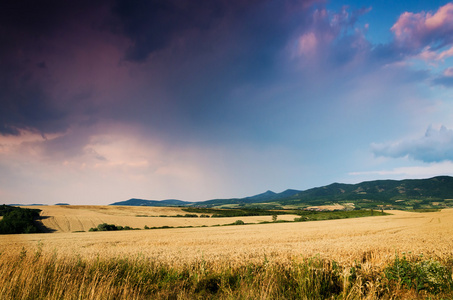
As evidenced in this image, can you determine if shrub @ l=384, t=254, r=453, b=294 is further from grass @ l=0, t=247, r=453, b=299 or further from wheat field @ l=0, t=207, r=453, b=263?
wheat field @ l=0, t=207, r=453, b=263

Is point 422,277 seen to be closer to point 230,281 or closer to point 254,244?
point 230,281

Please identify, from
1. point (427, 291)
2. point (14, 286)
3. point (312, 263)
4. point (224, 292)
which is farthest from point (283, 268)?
point (14, 286)

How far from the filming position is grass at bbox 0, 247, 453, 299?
6.57 m

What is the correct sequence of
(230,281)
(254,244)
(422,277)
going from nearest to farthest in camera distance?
1. (422,277)
2. (230,281)
3. (254,244)

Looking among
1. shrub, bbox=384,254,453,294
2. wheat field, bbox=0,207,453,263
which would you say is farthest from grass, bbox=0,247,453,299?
wheat field, bbox=0,207,453,263

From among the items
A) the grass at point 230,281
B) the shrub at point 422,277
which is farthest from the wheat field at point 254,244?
the shrub at point 422,277

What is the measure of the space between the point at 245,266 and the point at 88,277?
575 cm

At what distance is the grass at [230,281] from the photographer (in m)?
6.57

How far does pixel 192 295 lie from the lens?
714 centimetres

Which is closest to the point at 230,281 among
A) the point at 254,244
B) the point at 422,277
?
the point at 422,277

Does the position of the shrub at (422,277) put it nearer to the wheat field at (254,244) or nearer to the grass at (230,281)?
the grass at (230,281)

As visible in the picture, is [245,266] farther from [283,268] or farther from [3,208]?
[3,208]

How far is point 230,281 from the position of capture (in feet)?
27.4

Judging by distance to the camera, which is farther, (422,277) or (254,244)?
(254,244)
